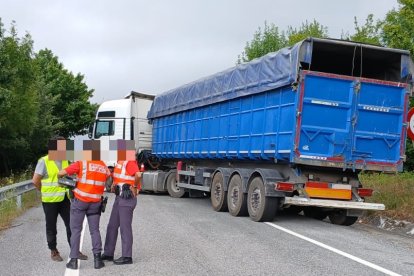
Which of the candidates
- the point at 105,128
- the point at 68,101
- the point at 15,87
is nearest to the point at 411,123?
the point at 105,128

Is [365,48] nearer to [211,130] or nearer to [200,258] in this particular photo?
[211,130]

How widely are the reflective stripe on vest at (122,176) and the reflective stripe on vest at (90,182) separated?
228 millimetres

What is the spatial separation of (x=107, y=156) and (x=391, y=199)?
8.22m

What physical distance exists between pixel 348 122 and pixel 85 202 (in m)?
5.94

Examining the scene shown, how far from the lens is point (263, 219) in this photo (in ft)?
36.0

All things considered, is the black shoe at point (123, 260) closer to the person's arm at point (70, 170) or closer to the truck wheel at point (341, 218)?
the person's arm at point (70, 170)

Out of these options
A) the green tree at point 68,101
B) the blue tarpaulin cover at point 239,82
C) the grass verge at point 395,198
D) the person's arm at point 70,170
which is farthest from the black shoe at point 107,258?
the green tree at point 68,101

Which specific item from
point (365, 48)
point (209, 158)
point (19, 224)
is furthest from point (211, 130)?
point (19, 224)

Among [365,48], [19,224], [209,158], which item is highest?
[365,48]

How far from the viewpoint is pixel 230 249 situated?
7762 mm

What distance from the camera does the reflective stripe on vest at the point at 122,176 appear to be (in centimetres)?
677

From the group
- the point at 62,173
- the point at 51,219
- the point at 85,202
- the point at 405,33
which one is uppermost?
the point at 405,33

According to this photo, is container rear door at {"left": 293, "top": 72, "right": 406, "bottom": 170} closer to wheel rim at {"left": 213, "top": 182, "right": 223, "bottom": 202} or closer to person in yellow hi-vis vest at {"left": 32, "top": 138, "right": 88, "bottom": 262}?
wheel rim at {"left": 213, "top": 182, "right": 223, "bottom": 202}

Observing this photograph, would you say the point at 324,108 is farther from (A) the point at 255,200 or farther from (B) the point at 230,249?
(B) the point at 230,249
